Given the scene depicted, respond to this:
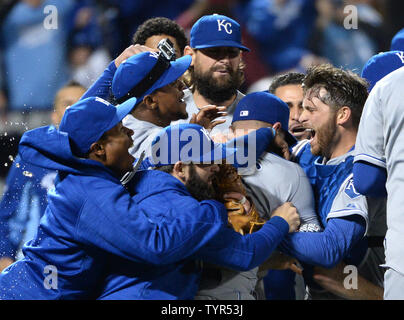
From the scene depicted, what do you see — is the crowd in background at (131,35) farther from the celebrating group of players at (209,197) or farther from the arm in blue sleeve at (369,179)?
the arm in blue sleeve at (369,179)

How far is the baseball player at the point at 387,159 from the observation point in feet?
6.14

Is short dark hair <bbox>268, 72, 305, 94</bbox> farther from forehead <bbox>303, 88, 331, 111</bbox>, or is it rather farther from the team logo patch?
the team logo patch

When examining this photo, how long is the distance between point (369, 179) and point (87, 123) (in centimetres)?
87

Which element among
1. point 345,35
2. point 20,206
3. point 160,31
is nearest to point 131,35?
point 160,31

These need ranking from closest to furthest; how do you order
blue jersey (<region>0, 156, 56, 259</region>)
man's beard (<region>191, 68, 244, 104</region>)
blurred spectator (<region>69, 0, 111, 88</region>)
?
blue jersey (<region>0, 156, 56, 259</region>), man's beard (<region>191, 68, 244, 104</region>), blurred spectator (<region>69, 0, 111, 88</region>)

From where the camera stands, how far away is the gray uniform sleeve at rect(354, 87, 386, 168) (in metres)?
1.94

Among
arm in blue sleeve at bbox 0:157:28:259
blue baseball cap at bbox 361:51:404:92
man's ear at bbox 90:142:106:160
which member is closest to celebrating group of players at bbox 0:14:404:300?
man's ear at bbox 90:142:106:160

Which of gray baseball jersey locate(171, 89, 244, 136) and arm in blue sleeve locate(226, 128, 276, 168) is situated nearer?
arm in blue sleeve locate(226, 128, 276, 168)

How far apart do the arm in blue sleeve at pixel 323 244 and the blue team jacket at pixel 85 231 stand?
0.34m

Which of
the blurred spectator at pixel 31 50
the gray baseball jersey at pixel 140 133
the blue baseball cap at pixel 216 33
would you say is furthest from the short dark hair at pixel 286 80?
the blurred spectator at pixel 31 50

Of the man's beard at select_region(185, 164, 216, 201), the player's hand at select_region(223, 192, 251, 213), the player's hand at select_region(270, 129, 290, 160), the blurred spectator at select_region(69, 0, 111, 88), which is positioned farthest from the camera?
the blurred spectator at select_region(69, 0, 111, 88)

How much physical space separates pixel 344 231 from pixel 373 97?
0.46 m

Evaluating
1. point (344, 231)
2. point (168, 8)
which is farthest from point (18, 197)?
point (168, 8)
